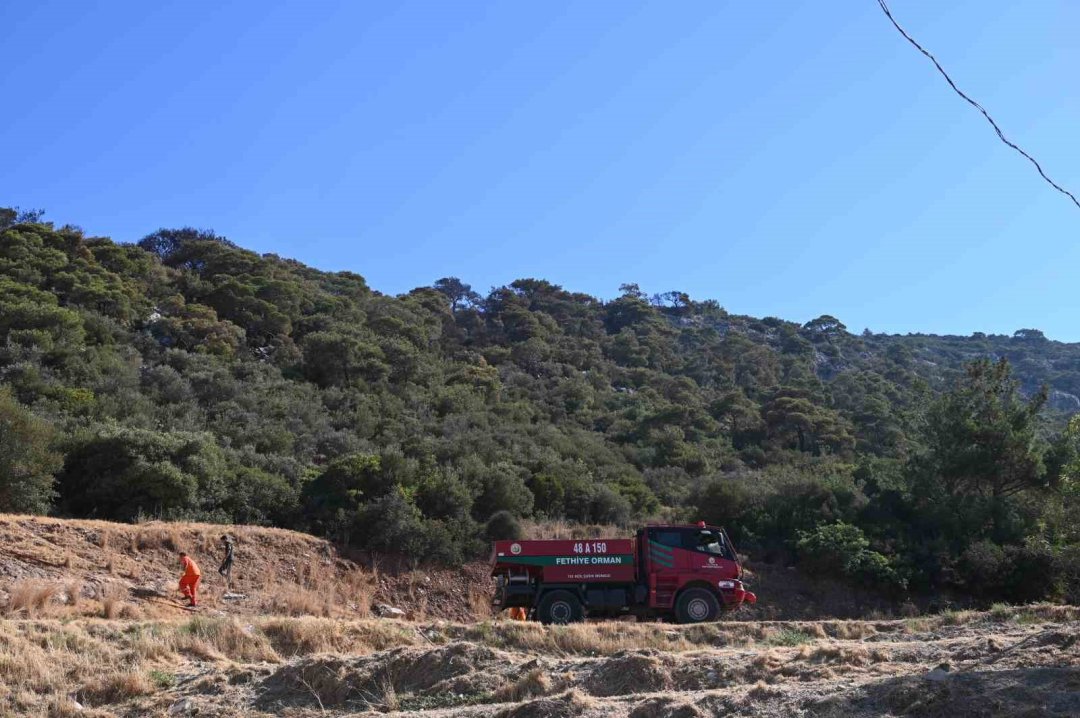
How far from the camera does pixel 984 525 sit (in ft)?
95.0

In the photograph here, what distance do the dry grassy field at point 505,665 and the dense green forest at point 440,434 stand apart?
7.91 metres

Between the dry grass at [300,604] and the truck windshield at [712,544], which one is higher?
the truck windshield at [712,544]

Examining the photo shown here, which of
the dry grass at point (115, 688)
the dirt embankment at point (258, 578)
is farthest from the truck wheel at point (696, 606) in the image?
the dry grass at point (115, 688)

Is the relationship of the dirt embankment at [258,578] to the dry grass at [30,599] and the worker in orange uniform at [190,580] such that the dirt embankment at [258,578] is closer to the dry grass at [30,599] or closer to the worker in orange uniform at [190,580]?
the dry grass at [30,599]

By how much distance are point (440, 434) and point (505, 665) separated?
28.0 m

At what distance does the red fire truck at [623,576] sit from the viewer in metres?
19.5

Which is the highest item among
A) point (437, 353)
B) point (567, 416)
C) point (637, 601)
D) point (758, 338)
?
point (758, 338)

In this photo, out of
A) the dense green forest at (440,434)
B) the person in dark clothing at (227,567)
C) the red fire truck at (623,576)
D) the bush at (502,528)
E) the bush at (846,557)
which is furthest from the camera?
the bush at (502,528)

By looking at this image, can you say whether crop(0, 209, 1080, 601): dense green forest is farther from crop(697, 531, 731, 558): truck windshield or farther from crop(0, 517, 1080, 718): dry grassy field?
crop(0, 517, 1080, 718): dry grassy field

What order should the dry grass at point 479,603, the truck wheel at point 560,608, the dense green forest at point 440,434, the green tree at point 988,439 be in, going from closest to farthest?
1. the truck wheel at point 560,608
2. the dry grass at point 479,603
3. the dense green forest at point 440,434
4. the green tree at point 988,439

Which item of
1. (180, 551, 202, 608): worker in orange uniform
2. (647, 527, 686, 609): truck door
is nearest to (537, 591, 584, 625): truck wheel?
(647, 527, 686, 609): truck door

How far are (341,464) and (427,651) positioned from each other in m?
17.7

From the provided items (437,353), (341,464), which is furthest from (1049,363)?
(341,464)

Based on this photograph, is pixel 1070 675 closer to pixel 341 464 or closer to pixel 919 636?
pixel 919 636
